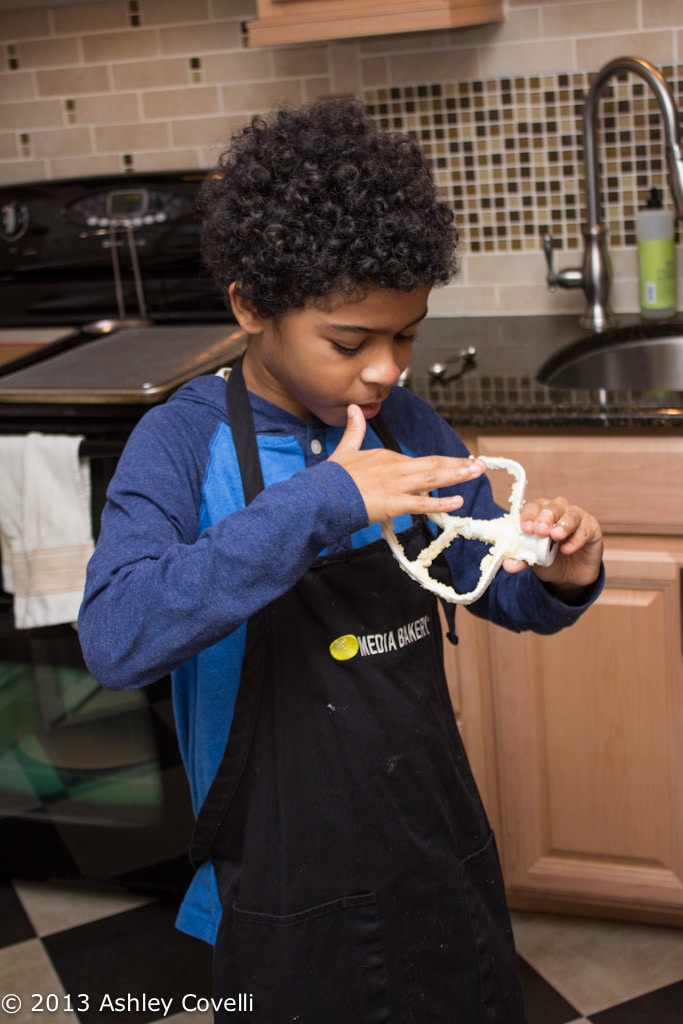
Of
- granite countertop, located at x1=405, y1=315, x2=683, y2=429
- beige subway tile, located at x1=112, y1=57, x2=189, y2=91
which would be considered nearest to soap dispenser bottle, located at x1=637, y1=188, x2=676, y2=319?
granite countertop, located at x1=405, y1=315, x2=683, y2=429

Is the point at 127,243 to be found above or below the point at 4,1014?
above

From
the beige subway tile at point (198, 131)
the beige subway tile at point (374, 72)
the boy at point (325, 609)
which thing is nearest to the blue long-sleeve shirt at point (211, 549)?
the boy at point (325, 609)

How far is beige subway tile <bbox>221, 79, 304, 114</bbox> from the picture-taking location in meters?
2.35

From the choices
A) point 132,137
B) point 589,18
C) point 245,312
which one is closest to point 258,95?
point 132,137

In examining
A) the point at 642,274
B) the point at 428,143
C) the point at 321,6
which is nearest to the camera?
the point at 321,6

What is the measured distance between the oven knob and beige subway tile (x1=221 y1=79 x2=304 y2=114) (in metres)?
0.46

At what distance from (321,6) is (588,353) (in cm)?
73

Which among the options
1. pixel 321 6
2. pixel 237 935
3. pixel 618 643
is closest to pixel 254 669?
pixel 237 935

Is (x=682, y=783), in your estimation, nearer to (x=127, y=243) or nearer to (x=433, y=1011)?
(x=433, y=1011)

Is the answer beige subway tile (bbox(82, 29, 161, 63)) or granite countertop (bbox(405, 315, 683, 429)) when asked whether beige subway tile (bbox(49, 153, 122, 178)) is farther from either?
granite countertop (bbox(405, 315, 683, 429))

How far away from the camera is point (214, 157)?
7.82 ft

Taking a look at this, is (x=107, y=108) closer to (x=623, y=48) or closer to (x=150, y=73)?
(x=150, y=73)

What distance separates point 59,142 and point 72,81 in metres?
0.13

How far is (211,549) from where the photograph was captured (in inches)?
36.9
